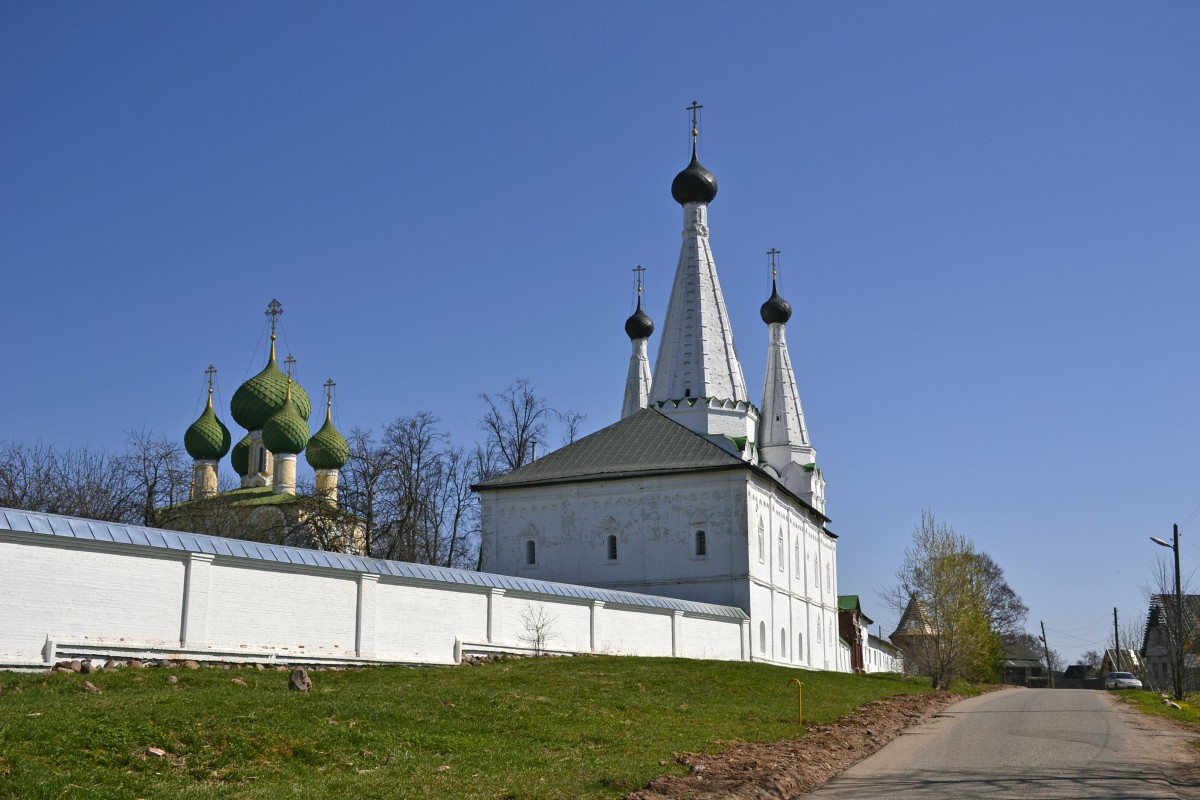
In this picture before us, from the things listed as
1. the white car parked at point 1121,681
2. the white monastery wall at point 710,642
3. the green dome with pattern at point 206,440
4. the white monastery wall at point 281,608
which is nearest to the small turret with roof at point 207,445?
the green dome with pattern at point 206,440

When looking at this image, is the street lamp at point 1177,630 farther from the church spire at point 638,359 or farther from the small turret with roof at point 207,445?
the small turret with roof at point 207,445

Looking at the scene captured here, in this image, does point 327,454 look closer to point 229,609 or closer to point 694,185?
point 694,185

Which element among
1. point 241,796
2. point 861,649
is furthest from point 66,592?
point 861,649

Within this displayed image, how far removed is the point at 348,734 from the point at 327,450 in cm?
4217

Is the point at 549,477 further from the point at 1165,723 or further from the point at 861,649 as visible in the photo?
the point at 861,649

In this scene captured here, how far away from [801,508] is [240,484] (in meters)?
25.2

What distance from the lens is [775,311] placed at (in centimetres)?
5597

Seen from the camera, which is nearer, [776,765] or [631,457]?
[776,765]

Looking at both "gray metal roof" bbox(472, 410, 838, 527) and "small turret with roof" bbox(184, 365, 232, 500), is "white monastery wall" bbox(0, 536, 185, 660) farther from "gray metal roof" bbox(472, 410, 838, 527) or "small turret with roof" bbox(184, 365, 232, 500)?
"small turret with roof" bbox(184, 365, 232, 500)

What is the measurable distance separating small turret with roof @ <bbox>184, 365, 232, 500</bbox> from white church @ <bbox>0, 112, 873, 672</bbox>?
0.37 ft

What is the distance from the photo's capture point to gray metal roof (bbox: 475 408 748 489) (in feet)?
122

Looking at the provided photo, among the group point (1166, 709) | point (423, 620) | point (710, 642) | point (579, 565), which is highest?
point (579, 565)

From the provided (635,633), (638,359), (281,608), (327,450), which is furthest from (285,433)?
(281,608)

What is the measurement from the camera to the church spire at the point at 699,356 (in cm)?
4391
